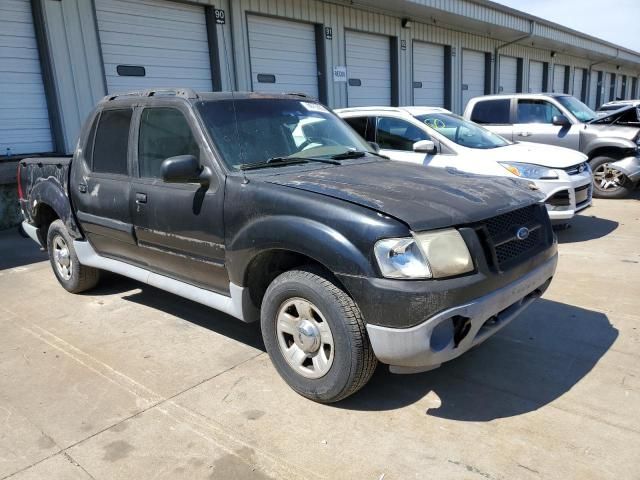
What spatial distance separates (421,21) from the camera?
16406 mm

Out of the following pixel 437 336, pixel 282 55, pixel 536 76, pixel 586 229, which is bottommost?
pixel 586 229

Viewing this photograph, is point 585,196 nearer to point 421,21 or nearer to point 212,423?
point 212,423

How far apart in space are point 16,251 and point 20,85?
307cm

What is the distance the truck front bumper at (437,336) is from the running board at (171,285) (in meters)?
1.08

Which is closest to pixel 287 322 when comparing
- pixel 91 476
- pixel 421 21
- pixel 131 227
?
pixel 91 476

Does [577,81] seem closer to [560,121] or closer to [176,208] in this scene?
[560,121]

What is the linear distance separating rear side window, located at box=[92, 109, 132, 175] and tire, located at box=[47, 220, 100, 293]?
0.98m

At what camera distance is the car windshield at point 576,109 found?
9812mm

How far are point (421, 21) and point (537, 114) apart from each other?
8089mm


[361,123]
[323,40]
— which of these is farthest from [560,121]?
[323,40]

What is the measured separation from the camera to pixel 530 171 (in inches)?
265

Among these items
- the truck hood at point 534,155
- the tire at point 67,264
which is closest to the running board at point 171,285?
the tire at point 67,264

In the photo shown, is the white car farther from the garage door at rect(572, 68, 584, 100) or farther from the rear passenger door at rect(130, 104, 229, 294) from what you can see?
the garage door at rect(572, 68, 584, 100)

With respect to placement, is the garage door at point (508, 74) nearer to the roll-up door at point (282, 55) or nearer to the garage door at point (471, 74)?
the garage door at point (471, 74)
